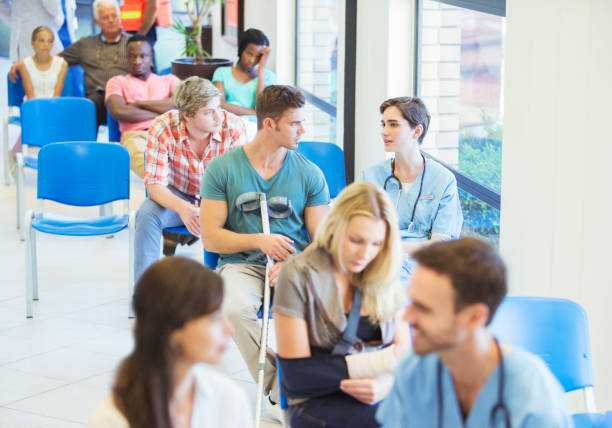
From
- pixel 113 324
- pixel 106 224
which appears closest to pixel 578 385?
pixel 113 324

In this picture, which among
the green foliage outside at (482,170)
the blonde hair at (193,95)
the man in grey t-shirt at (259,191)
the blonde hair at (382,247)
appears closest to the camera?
the blonde hair at (382,247)

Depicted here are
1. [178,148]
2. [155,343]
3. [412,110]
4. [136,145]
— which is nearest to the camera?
[155,343]

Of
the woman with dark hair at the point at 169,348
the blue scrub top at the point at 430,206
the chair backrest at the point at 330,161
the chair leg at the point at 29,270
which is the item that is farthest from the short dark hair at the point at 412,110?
the woman with dark hair at the point at 169,348

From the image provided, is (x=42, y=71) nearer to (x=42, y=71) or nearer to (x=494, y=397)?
(x=42, y=71)

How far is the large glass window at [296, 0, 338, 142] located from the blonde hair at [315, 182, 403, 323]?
15.2ft

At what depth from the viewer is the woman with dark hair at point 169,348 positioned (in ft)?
4.81

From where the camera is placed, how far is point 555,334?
7.42 ft

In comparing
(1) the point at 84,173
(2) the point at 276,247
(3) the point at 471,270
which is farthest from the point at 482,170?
(3) the point at 471,270

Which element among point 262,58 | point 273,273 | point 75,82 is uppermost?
point 262,58

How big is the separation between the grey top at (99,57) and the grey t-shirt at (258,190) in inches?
169

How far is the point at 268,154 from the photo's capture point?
3.39 metres

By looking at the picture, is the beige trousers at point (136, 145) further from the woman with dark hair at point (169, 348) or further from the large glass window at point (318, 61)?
the woman with dark hair at point (169, 348)

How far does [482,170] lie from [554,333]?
1.93m

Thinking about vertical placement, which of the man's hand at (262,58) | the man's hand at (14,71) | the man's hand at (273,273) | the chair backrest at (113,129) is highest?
the man's hand at (262,58)
